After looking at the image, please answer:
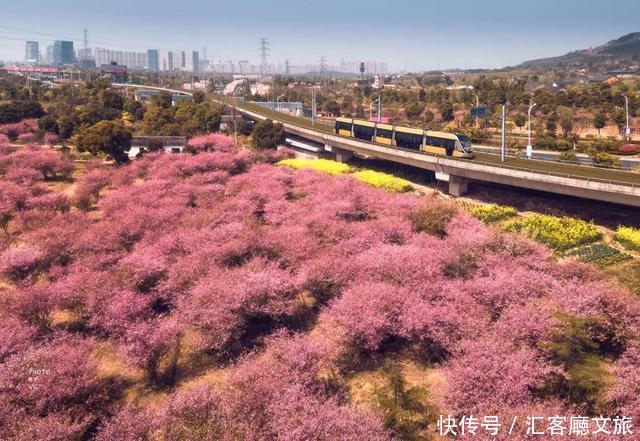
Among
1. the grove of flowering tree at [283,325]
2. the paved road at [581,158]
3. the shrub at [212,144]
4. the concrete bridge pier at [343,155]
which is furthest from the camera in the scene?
the concrete bridge pier at [343,155]

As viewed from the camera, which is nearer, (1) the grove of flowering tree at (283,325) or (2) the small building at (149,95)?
(1) the grove of flowering tree at (283,325)

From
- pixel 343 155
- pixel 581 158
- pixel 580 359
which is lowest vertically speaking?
pixel 580 359

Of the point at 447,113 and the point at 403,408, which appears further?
the point at 447,113

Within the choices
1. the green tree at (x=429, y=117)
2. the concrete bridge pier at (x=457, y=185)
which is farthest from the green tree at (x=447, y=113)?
the concrete bridge pier at (x=457, y=185)

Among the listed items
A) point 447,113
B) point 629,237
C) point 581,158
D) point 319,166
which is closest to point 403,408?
point 629,237

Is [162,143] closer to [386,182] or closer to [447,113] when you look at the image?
[386,182]

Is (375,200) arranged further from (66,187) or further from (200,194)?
(66,187)

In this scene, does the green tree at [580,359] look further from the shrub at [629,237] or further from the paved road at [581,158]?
the paved road at [581,158]
